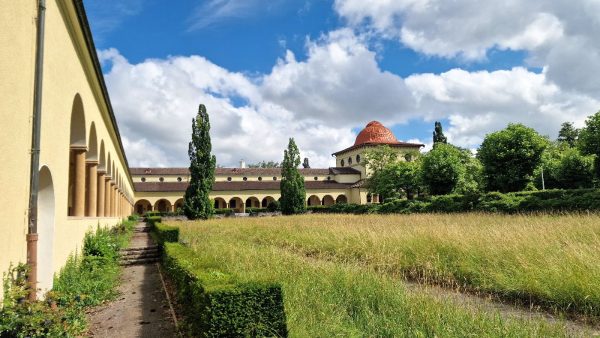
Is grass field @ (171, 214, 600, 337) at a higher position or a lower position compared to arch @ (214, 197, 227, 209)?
lower

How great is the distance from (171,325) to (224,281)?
81.8 inches

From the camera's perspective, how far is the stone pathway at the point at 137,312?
588 cm

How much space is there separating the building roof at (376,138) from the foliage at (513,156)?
2579cm

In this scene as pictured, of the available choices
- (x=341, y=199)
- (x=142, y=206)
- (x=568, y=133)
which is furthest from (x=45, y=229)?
(x=568, y=133)

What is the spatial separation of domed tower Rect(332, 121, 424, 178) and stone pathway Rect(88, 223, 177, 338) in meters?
50.6

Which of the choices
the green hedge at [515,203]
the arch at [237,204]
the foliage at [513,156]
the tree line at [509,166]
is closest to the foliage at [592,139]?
the tree line at [509,166]

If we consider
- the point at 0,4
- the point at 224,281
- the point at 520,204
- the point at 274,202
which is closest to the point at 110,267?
the point at 224,281

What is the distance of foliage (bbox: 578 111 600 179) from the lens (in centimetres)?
2694

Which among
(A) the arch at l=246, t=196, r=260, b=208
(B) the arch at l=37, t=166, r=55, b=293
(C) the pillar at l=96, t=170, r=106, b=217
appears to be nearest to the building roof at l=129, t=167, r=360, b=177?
(A) the arch at l=246, t=196, r=260, b=208

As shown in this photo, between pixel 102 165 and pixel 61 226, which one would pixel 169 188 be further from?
pixel 61 226

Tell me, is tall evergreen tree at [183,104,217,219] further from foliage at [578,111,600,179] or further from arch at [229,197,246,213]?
foliage at [578,111,600,179]

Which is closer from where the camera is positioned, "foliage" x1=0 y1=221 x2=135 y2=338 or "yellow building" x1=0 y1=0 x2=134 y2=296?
"foliage" x1=0 y1=221 x2=135 y2=338

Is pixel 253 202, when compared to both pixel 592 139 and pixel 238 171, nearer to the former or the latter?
pixel 238 171

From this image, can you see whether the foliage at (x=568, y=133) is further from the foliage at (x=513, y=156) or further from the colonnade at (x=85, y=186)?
the colonnade at (x=85, y=186)
